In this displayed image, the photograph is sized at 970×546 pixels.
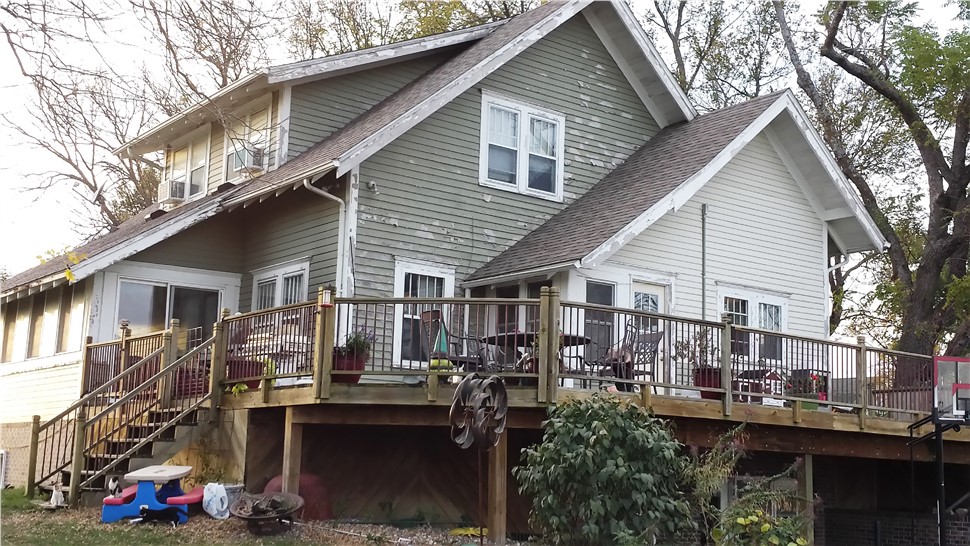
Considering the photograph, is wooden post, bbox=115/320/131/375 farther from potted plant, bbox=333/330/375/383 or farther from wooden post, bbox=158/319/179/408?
potted plant, bbox=333/330/375/383

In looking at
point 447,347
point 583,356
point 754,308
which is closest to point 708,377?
point 583,356

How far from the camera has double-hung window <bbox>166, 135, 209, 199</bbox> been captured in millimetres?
20797

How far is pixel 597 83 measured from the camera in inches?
753

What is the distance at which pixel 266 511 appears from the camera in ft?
37.9

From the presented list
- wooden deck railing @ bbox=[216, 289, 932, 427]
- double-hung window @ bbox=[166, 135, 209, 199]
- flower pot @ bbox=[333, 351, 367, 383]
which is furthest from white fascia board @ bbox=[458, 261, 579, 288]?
double-hung window @ bbox=[166, 135, 209, 199]

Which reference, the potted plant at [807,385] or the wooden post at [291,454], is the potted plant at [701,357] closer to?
the potted plant at [807,385]

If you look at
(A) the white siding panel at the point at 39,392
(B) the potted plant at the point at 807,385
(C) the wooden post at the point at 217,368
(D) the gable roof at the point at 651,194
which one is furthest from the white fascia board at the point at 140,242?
(B) the potted plant at the point at 807,385

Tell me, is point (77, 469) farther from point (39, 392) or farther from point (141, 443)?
point (39, 392)

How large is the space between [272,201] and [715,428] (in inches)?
317

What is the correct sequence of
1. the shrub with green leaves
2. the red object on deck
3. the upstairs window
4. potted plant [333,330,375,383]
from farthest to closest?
the upstairs window → the red object on deck → potted plant [333,330,375,383] → the shrub with green leaves

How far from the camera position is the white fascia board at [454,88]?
15.1m

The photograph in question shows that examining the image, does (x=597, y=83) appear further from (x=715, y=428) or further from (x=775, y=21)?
(x=775, y=21)

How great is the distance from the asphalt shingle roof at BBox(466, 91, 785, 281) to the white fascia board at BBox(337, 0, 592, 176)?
8.31 ft

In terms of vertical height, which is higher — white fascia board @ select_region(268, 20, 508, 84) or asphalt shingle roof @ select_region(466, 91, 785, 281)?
white fascia board @ select_region(268, 20, 508, 84)
